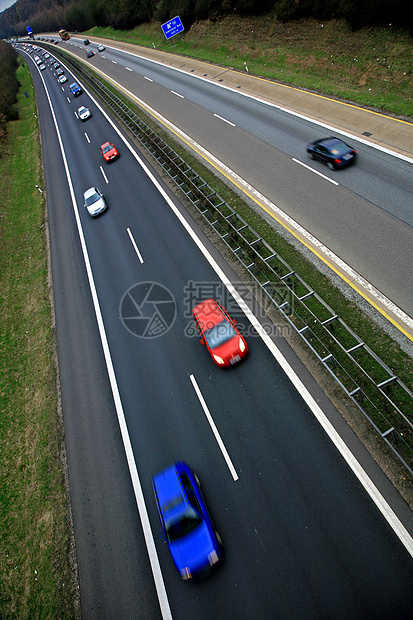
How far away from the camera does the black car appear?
1762 cm

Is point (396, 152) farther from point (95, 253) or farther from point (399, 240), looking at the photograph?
point (95, 253)

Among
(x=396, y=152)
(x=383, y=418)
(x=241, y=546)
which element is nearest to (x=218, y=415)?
(x=241, y=546)

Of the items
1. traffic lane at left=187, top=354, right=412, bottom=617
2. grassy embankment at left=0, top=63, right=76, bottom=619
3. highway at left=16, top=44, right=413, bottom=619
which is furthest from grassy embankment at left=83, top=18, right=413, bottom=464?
grassy embankment at left=0, top=63, right=76, bottom=619

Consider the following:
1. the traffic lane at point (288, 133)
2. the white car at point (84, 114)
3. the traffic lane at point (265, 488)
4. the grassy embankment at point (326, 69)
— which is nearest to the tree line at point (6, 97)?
the white car at point (84, 114)

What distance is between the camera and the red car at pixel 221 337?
40.1 ft

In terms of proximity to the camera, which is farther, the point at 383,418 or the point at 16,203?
the point at 16,203

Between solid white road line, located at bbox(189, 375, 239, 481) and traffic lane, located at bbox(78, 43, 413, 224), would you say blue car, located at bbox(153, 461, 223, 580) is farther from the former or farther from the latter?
traffic lane, located at bbox(78, 43, 413, 224)

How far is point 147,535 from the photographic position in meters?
10.1

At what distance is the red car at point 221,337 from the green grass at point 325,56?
17152 millimetres

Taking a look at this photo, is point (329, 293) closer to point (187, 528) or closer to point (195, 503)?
point (195, 503)

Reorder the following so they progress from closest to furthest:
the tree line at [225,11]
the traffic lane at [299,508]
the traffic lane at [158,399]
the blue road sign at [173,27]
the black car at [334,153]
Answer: the traffic lane at [299,508] < the traffic lane at [158,399] < the black car at [334,153] < the tree line at [225,11] < the blue road sign at [173,27]

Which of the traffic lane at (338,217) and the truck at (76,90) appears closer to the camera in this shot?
the traffic lane at (338,217)

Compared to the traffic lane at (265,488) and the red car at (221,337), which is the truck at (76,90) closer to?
the red car at (221,337)

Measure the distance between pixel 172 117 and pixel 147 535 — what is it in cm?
3075
